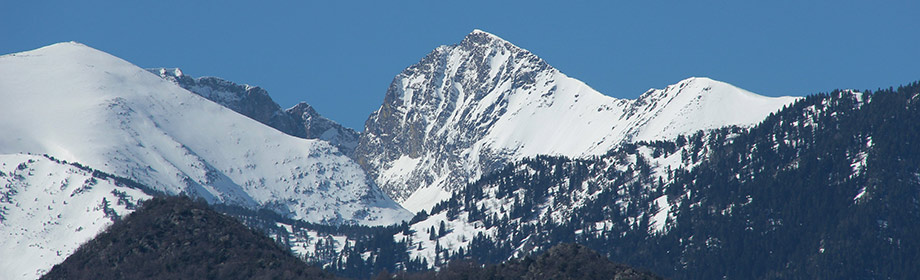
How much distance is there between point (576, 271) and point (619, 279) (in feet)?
25.0

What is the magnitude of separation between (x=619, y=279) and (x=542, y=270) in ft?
40.3

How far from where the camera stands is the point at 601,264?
198 meters

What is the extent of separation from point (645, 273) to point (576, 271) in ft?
25.2

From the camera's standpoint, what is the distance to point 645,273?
194 meters

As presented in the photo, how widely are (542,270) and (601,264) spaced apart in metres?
6.70

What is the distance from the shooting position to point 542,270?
654 ft

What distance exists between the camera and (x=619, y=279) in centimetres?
18975

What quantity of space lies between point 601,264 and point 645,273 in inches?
233

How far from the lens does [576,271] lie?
196125mm

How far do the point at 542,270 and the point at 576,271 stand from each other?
4.78m

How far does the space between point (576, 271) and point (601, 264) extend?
3.45 m

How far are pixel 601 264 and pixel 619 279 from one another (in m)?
8.29
